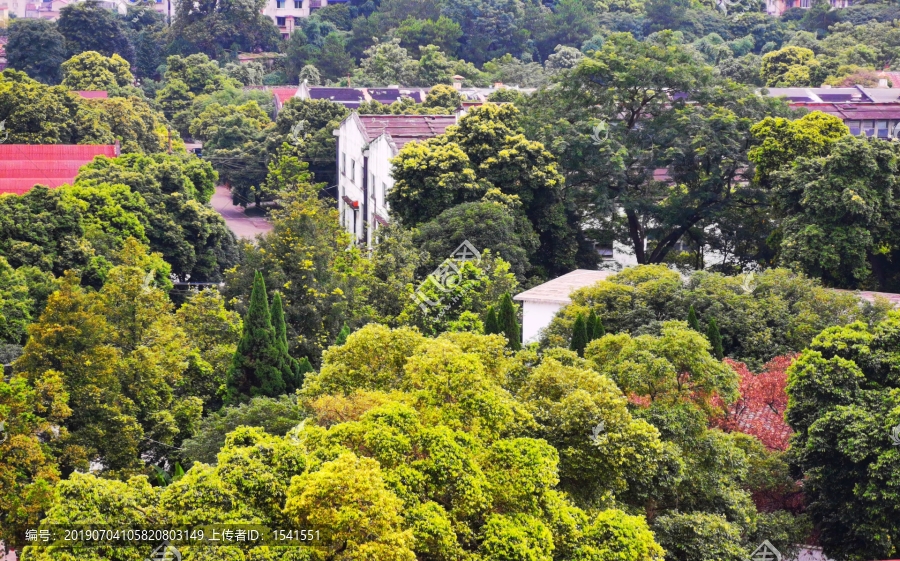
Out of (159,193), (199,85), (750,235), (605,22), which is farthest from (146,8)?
(750,235)

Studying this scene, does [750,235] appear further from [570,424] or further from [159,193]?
[570,424]

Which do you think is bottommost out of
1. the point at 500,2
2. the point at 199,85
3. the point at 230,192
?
the point at 230,192

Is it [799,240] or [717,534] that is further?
[799,240]

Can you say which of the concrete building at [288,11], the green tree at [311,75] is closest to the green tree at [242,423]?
the green tree at [311,75]

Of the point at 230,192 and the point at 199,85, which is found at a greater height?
the point at 199,85

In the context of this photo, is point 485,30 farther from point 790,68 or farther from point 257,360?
point 257,360

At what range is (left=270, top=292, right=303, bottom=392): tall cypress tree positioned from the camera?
22.4 meters

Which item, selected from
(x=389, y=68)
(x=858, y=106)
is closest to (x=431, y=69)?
(x=389, y=68)

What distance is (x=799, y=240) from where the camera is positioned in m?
28.0

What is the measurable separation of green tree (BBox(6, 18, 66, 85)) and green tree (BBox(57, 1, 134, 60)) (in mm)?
3157

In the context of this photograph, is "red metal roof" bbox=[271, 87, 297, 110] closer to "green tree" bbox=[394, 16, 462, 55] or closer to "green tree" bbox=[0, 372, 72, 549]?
"green tree" bbox=[394, 16, 462, 55]

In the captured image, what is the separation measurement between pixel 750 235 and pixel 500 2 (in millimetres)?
57647

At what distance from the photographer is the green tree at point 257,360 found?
72.3ft

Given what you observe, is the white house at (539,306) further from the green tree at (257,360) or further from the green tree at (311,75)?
the green tree at (311,75)
